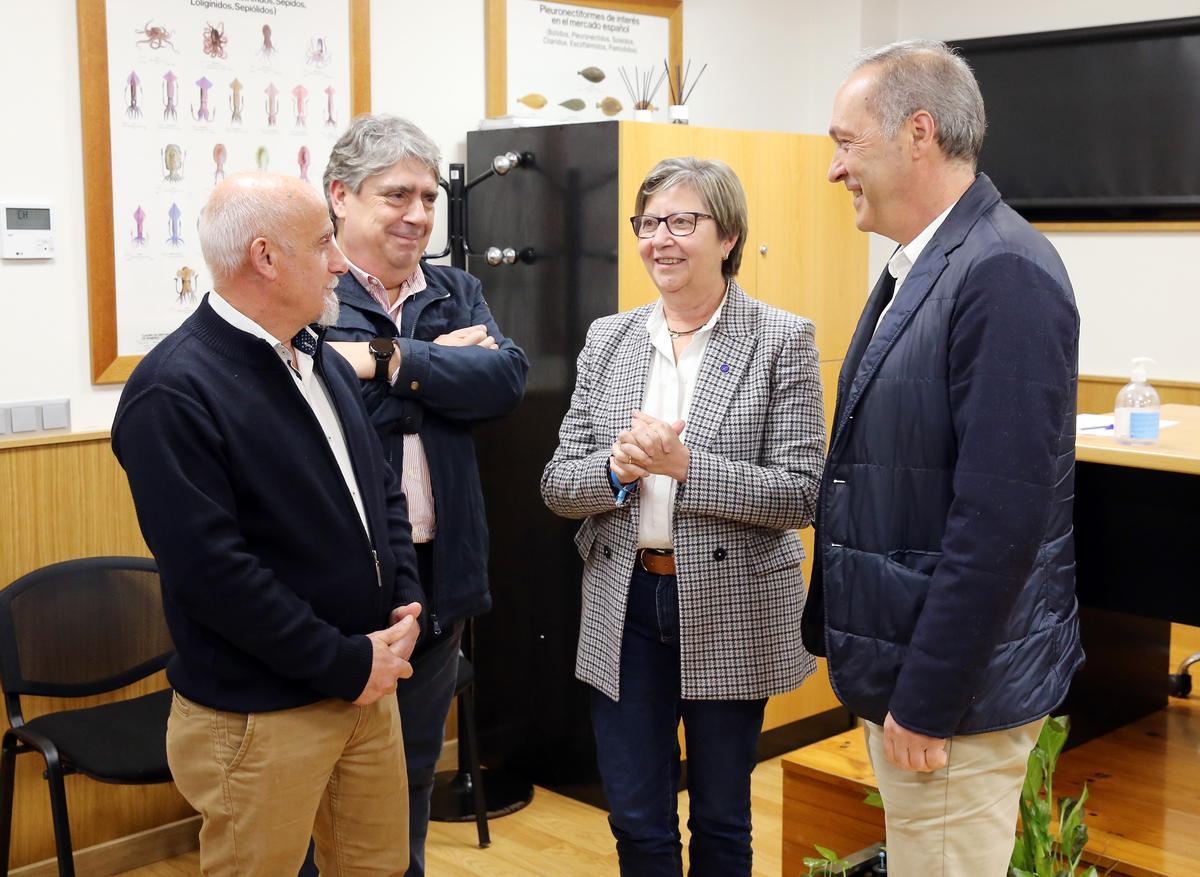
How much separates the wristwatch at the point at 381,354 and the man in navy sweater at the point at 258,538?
0.25m

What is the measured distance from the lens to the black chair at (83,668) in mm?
2588


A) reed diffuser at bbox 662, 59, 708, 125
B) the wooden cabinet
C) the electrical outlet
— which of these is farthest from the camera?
reed diffuser at bbox 662, 59, 708, 125

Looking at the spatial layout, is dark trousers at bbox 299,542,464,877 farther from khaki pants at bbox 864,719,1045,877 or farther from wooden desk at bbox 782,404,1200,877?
wooden desk at bbox 782,404,1200,877

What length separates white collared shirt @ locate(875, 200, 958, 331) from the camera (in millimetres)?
1772

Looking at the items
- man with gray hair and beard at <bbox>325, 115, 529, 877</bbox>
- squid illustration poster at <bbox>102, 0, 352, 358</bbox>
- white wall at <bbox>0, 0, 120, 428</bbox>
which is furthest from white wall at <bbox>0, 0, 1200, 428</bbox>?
man with gray hair and beard at <bbox>325, 115, 529, 877</bbox>

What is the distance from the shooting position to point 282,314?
184 centimetres

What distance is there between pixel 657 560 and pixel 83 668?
1444 millimetres

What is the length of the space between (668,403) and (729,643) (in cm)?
45

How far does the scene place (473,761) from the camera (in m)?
3.33

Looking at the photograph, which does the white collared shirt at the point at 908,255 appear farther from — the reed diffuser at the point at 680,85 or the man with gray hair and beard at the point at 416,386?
the reed diffuser at the point at 680,85

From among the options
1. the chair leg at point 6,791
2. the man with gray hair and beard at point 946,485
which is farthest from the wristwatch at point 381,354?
the chair leg at point 6,791

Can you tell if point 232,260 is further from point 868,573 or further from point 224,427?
point 868,573

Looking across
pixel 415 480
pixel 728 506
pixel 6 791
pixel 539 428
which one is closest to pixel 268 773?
pixel 415 480

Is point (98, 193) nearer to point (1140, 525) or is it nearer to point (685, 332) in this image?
point (685, 332)
